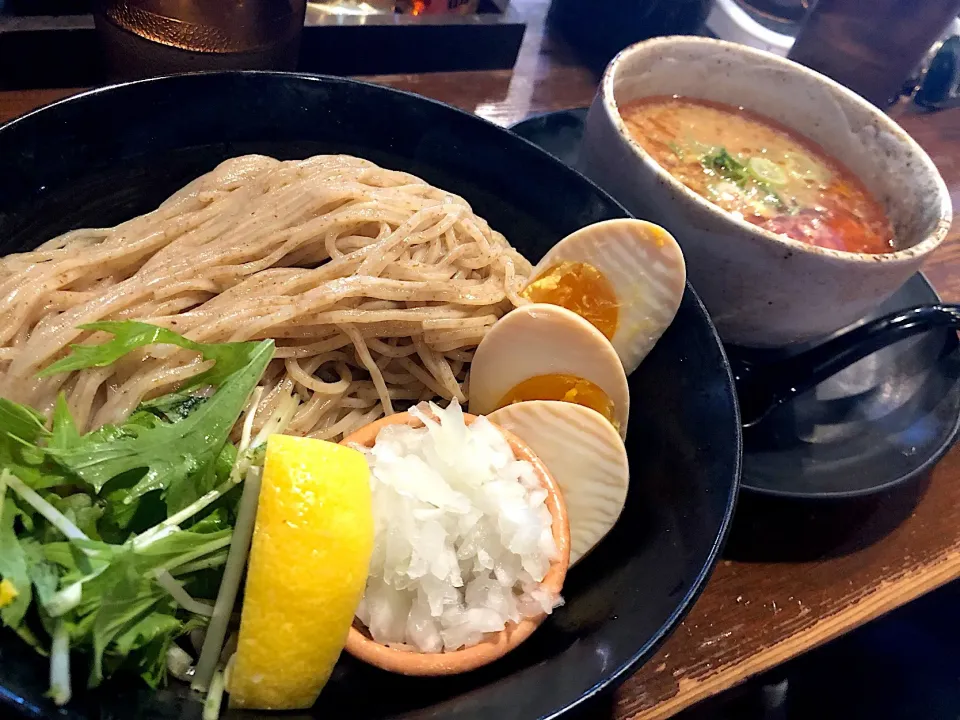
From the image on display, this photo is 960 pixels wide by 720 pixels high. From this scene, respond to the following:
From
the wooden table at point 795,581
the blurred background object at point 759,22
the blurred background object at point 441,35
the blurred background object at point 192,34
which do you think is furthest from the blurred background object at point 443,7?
the wooden table at point 795,581

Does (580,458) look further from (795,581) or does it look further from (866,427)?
(866,427)

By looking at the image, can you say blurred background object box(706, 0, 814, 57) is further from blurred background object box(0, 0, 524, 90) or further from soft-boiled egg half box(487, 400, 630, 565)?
soft-boiled egg half box(487, 400, 630, 565)

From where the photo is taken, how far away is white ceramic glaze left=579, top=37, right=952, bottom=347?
124cm

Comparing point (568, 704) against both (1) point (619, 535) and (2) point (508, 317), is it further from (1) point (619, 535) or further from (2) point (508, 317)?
(2) point (508, 317)

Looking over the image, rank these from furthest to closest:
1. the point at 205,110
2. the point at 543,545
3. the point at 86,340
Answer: the point at 205,110
the point at 86,340
the point at 543,545

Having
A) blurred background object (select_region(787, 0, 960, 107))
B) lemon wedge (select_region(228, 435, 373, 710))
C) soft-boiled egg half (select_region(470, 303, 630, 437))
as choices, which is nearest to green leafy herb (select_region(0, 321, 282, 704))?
lemon wedge (select_region(228, 435, 373, 710))

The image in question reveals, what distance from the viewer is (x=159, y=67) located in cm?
164

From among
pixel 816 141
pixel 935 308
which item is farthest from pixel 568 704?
pixel 816 141

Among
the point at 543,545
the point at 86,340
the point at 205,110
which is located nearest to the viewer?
the point at 543,545

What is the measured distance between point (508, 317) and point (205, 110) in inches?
28.6

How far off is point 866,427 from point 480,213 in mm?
894

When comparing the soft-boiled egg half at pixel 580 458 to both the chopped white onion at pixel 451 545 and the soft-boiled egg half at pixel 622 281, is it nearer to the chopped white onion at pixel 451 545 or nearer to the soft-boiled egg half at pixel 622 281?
the chopped white onion at pixel 451 545

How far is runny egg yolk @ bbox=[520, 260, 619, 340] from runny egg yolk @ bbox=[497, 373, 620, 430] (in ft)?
0.44

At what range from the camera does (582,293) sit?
4.14 feet
